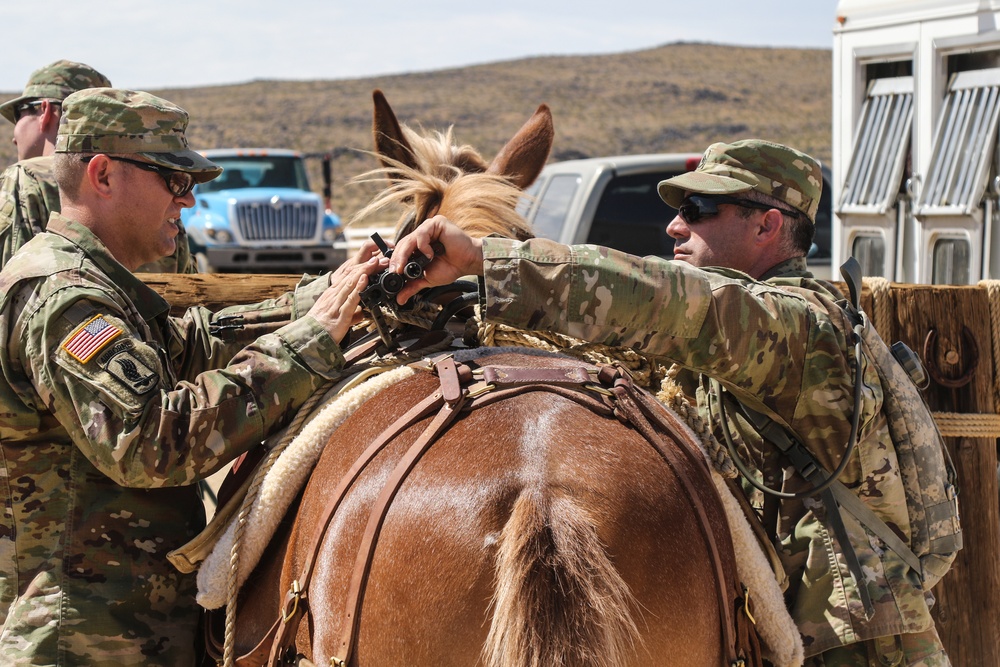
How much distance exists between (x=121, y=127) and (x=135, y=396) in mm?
700

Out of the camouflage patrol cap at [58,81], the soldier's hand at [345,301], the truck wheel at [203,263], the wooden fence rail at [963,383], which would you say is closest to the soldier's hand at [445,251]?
the soldier's hand at [345,301]

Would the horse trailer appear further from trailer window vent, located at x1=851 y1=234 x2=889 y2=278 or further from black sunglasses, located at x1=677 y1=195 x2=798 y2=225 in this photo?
black sunglasses, located at x1=677 y1=195 x2=798 y2=225

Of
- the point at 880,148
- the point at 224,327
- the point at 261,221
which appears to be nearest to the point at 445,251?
the point at 224,327

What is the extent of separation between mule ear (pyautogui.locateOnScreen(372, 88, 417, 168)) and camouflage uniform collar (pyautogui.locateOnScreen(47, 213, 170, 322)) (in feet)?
3.19

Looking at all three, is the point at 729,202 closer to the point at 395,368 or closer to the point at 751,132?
the point at 395,368

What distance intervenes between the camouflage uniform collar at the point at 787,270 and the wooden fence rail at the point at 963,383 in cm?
76

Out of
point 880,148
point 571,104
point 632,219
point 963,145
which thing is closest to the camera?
point 963,145

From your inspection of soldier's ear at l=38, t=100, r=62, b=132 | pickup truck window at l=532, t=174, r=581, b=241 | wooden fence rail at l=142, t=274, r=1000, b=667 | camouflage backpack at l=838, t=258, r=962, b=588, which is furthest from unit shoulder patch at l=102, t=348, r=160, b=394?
pickup truck window at l=532, t=174, r=581, b=241

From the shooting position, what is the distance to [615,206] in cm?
780

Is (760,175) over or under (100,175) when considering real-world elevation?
under

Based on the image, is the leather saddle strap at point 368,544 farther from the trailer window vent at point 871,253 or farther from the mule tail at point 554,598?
the trailer window vent at point 871,253

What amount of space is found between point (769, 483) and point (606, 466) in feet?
2.24

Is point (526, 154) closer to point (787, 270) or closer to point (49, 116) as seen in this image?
point (787, 270)

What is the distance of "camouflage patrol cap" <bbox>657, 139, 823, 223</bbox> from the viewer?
2.38m
